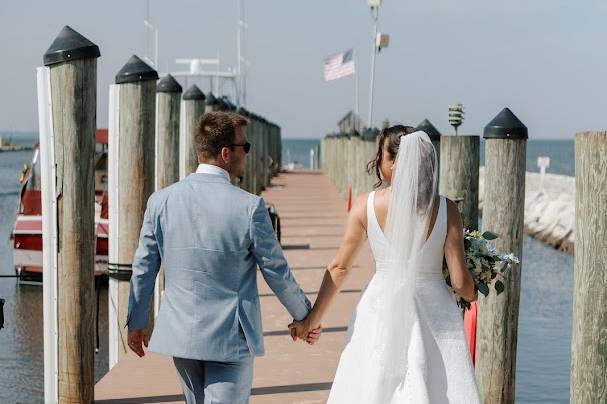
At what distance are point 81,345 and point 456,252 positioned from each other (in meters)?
2.51

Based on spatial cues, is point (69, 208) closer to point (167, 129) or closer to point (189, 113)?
point (167, 129)

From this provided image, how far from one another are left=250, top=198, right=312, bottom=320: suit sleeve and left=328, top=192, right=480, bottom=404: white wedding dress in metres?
0.37

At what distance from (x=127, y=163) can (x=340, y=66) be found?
34.1 meters

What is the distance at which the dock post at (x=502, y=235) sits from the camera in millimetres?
6801

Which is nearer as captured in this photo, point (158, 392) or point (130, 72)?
point (158, 392)

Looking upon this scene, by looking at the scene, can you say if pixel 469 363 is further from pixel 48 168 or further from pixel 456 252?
pixel 48 168

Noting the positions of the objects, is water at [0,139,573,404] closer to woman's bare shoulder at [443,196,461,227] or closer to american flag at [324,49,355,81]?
woman's bare shoulder at [443,196,461,227]

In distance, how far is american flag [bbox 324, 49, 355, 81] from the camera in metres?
41.0

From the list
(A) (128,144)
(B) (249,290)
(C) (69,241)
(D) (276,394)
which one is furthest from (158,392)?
(B) (249,290)

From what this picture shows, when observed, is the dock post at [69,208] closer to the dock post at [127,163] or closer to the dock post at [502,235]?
the dock post at [127,163]

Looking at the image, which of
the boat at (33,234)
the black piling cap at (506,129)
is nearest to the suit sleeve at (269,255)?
the black piling cap at (506,129)

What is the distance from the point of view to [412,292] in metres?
4.70

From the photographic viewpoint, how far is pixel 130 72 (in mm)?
7770

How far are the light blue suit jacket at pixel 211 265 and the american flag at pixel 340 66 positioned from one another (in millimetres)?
36612
